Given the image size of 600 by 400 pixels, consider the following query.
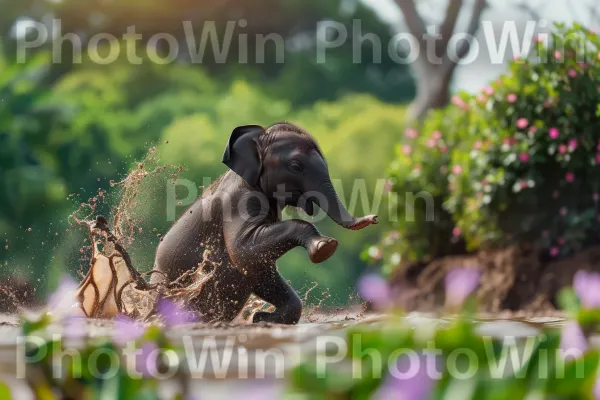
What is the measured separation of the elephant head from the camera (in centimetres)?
522

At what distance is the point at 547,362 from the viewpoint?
4.82 ft

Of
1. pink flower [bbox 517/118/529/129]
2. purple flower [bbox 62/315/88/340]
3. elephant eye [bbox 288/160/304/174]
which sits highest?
pink flower [bbox 517/118/529/129]

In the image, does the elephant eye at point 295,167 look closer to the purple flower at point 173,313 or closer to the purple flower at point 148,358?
the purple flower at point 173,313

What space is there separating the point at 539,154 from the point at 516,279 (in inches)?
53.3

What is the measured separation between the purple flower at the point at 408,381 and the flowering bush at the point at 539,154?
8.51 m

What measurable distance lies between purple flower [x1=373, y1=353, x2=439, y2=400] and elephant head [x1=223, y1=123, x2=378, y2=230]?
3.70 meters

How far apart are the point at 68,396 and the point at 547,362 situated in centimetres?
85

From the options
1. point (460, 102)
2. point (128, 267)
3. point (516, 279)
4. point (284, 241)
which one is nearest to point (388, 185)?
point (460, 102)

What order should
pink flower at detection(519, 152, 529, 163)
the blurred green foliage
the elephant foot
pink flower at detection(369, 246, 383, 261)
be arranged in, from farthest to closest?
1. the blurred green foliage
2. pink flower at detection(369, 246, 383, 261)
3. pink flower at detection(519, 152, 529, 163)
4. the elephant foot

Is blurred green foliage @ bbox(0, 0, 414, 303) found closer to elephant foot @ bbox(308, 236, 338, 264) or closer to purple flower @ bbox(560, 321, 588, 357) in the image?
elephant foot @ bbox(308, 236, 338, 264)

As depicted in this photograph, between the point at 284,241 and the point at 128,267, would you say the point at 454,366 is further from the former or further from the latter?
the point at 128,267

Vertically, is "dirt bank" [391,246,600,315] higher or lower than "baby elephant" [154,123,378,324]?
lower

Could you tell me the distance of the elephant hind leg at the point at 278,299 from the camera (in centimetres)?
547

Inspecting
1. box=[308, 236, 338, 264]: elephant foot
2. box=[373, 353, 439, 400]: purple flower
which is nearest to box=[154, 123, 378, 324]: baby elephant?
box=[308, 236, 338, 264]: elephant foot
